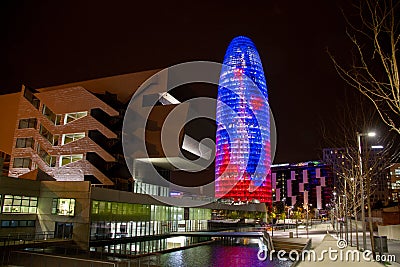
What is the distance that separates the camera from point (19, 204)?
122 ft

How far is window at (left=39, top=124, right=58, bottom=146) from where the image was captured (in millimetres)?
54875

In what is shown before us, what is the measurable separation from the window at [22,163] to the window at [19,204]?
59.2ft

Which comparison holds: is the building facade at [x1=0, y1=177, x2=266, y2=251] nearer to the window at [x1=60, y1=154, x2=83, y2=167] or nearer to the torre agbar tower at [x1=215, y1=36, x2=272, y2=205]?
the window at [x1=60, y1=154, x2=83, y2=167]

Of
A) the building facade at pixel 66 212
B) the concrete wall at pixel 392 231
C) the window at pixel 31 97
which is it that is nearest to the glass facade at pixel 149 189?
the building facade at pixel 66 212

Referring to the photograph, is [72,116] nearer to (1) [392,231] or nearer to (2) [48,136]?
(2) [48,136]

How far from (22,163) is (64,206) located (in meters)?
21.4

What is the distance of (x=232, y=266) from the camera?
29.1 meters

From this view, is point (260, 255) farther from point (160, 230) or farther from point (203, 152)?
point (203, 152)

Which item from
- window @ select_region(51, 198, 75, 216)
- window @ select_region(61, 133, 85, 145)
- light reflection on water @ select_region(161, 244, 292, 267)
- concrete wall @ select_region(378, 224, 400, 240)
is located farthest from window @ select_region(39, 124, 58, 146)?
concrete wall @ select_region(378, 224, 400, 240)

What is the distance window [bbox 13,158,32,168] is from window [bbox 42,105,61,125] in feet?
22.6

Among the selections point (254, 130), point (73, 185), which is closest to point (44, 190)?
point (73, 185)

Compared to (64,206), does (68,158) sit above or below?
above

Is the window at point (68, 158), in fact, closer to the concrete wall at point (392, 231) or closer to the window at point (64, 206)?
the window at point (64, 206)

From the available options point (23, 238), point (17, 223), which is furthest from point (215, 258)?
point (17, 223)
